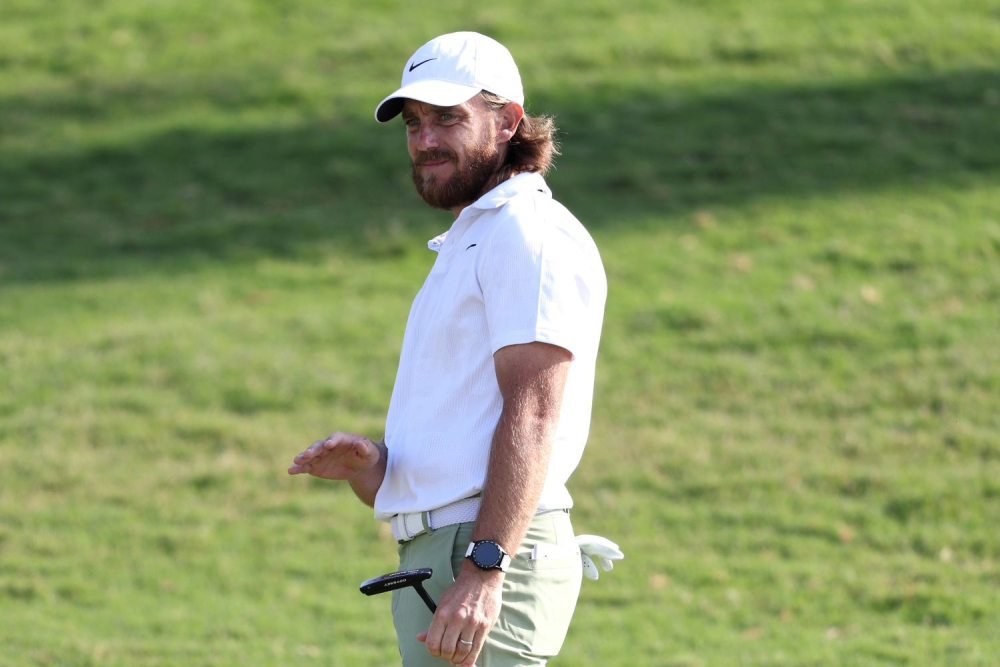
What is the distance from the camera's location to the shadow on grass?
10.8m

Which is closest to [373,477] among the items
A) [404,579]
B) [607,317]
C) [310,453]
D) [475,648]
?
[310,453]

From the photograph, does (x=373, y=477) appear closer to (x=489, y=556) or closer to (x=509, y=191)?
(x=489, y=556)

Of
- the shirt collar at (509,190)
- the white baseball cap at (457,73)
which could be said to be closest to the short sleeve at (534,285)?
the shirt collar at (509,190)

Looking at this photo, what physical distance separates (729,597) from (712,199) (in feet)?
18.5

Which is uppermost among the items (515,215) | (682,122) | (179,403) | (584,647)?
(682,122)

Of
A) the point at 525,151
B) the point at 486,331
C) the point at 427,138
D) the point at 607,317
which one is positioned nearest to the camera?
the point at 486,331

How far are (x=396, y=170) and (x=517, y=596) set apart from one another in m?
9.70

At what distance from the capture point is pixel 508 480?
8.32 ft

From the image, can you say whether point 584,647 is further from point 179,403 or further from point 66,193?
point 66,193

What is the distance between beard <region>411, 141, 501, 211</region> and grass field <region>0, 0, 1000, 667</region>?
3.05 m

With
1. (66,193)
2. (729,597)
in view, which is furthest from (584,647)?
(66,193)

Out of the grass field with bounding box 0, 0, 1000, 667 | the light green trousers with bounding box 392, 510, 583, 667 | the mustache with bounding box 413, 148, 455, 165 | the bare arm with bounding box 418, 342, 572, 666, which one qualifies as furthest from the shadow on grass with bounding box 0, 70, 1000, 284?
the bare arm with bounding box 418, 342, 572, 666

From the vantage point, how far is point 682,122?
501 inches

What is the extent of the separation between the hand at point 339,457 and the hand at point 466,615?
1.46ft
